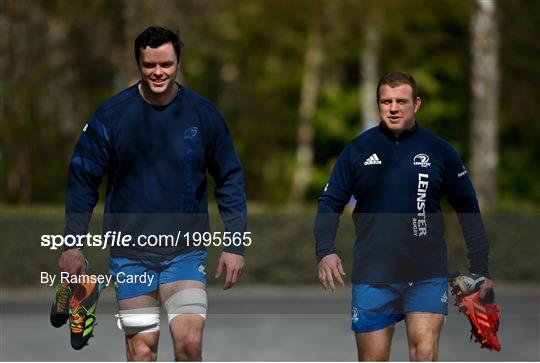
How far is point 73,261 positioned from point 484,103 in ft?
54.3

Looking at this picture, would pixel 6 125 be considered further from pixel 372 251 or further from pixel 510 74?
pixel 372 251

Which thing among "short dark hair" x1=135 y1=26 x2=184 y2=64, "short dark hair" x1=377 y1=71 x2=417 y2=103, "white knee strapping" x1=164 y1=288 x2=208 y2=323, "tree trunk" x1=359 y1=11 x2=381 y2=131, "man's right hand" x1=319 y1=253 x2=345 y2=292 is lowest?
"white knee strapping" x1=164 y1=288 x2=208 y2=323

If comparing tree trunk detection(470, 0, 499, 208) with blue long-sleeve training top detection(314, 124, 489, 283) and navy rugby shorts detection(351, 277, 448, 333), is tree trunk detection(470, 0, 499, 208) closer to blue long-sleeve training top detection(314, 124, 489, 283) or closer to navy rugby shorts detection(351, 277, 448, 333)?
blue long-sleeve training top detection(314, 124, 489, 283)

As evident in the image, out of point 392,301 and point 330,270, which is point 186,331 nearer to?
point 330,270

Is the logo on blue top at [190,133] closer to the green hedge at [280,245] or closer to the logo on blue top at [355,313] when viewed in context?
the logo on blue top at [355,313]

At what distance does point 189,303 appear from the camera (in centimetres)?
662

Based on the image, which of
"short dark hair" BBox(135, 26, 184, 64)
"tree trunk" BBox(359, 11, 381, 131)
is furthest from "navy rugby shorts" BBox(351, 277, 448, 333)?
"tree trunk" BBox(359, 11, 381, 131)

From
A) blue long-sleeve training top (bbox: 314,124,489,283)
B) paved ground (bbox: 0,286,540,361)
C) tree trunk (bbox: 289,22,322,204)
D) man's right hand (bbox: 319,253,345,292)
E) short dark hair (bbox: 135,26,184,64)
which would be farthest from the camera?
tree trunk (bbox: 289,22,322,204)

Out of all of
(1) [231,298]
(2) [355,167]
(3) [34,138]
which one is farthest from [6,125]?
(2) [355,167]

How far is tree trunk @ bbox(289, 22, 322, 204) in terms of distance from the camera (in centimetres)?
3734

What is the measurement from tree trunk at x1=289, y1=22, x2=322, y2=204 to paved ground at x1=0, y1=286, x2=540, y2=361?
662 inches

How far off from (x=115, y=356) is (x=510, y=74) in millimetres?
22536

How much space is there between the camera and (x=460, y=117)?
3541 cm

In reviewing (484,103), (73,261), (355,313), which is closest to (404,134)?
(355,313)
